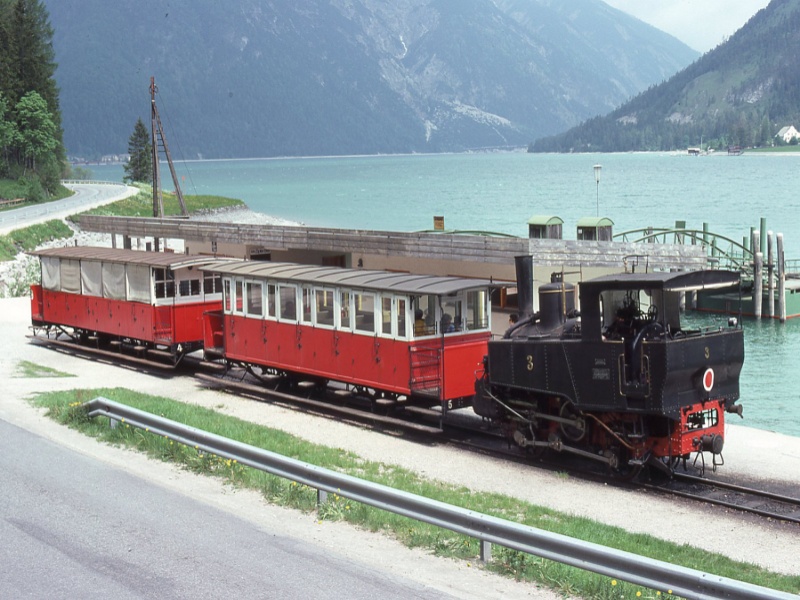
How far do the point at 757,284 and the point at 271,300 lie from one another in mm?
29372

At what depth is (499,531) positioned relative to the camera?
1012 cm

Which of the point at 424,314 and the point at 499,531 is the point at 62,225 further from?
the point at 499,531

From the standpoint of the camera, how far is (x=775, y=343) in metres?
42.4

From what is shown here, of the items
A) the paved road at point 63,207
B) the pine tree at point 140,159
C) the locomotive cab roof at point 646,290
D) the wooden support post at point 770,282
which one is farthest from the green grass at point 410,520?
the pine tree at point 140,159

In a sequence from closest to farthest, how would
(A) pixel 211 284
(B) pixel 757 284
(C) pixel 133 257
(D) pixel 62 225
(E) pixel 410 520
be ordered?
(E) pixel 410 520 < (A) pixel 211 284 < (C) pixel 133 257 < (B) pixel 757 284 < (D) pixel 62 225

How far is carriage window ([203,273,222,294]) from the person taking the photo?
27.2 meters

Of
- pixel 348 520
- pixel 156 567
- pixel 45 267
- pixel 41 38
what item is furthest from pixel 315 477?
pixel 41 38

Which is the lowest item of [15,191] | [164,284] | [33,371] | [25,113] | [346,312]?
[33,371]

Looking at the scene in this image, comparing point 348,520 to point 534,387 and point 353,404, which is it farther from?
point 353,404

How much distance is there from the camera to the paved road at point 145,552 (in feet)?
30.8

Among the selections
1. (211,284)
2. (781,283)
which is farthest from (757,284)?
(211,284)

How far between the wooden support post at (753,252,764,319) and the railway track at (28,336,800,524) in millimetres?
26691

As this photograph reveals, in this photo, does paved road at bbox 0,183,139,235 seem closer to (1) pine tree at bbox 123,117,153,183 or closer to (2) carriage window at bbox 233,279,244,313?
(1) pine tree at bbox 123,117,153,183

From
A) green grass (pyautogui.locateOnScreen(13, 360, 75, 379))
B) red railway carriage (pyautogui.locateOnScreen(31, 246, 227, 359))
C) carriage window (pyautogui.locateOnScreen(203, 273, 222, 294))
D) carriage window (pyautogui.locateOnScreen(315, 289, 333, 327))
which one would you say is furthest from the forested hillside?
carriage window (pyautogui.locateOnScreen(315, 289, 333, 327))
